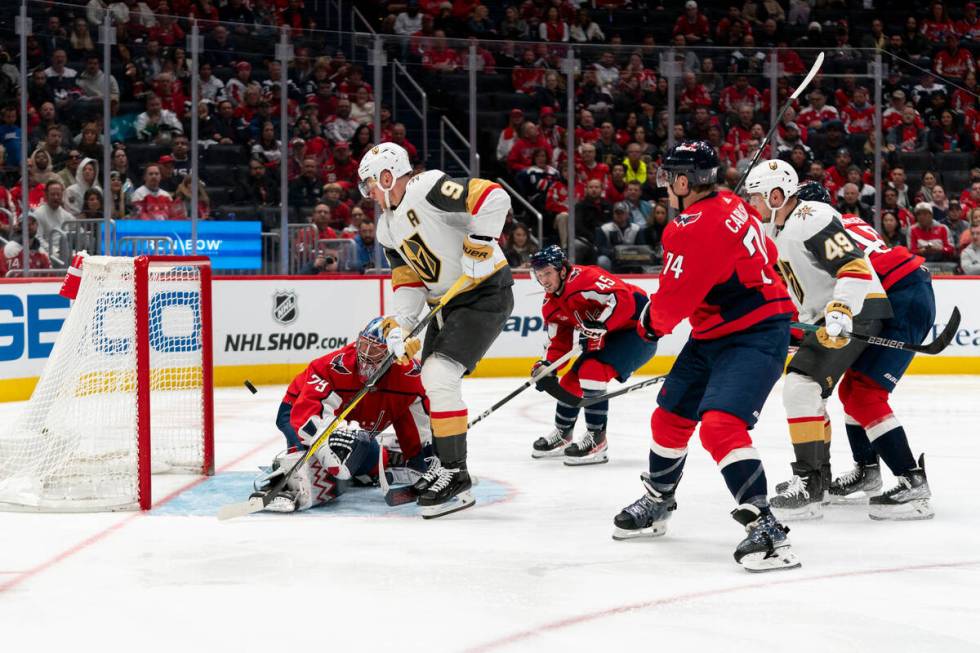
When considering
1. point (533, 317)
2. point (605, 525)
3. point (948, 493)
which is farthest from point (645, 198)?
point (605, 525)

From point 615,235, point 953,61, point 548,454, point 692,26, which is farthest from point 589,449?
point 692,26

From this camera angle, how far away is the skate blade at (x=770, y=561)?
334cm

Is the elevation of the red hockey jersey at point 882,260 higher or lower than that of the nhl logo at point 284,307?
higher

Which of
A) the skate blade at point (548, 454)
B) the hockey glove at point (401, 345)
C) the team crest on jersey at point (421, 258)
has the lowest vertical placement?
the skate blade at point (548, 454)

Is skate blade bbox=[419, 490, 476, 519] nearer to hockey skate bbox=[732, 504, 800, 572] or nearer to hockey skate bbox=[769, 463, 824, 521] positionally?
hockey skate bbox=[769, 463, 824, 521]

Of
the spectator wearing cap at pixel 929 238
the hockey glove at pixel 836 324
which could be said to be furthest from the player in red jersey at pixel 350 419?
the spectator wearing cap at pixel 929 238

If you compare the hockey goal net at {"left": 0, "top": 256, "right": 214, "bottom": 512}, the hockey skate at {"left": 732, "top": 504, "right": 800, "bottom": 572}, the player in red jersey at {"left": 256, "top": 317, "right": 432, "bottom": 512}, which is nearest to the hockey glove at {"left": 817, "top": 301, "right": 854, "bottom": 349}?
the hockey skate at {"left": 732, "top": 504, "right": 800, "bottom": 572}

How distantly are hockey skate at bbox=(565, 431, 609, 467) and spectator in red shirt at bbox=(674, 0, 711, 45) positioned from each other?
851cm

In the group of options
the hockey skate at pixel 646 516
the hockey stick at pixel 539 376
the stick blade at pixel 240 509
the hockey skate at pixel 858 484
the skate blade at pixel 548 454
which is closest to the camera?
the hockey skate at pixel 646 516

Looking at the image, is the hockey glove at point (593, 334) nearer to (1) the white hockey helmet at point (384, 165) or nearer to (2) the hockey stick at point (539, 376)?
(2) the hockey stick at point (539, 376)

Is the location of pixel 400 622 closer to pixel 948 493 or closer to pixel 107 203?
pixel 948 493

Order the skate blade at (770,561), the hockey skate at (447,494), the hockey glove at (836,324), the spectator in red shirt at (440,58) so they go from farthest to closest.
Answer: the spectator in red shirt at (440,58), the hockey skate at (447,494), the hockey glove at (836,324), the skate blade at (770,561)

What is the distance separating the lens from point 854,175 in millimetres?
10195

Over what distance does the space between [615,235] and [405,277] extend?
18.1 feet
